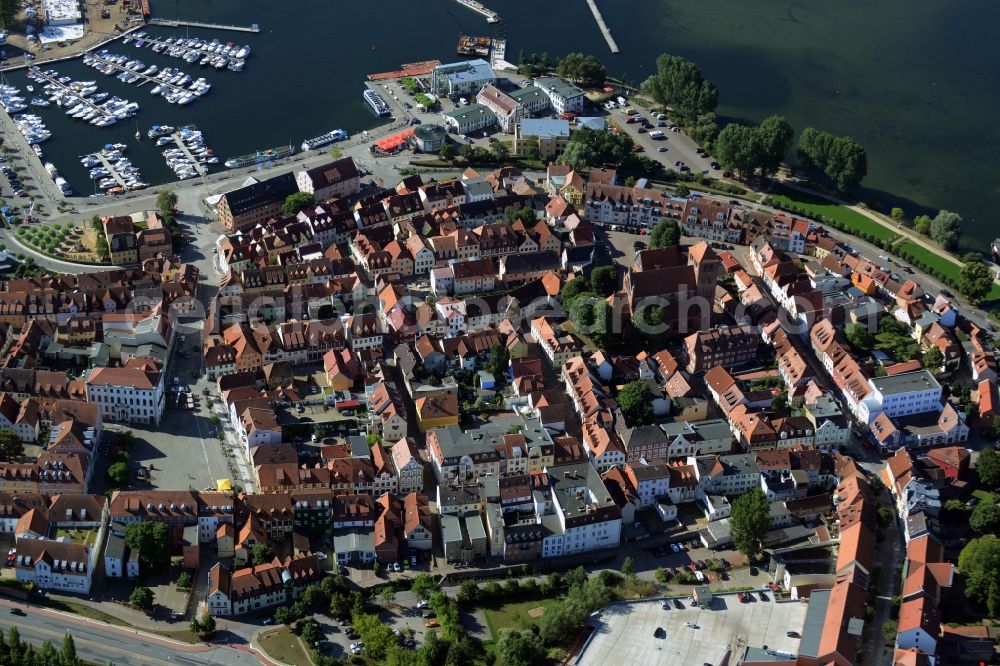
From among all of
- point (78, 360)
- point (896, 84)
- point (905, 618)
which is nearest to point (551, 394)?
point (905, 618)

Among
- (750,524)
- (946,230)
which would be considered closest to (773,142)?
(946,230)

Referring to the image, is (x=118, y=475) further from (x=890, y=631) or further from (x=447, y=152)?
(x=447, y=152)

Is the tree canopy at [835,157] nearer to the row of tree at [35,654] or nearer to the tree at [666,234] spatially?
the tree at [666,234]

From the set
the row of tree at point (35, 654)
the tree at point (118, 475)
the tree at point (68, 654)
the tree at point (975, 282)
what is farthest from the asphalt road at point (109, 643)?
the tree at point (975, 282)

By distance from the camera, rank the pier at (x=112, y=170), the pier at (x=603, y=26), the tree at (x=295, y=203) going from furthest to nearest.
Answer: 1. the pier at (x=603, y=26)
2. the pier at (x=112, y=170)
3. the tree at (x=295, y=203)

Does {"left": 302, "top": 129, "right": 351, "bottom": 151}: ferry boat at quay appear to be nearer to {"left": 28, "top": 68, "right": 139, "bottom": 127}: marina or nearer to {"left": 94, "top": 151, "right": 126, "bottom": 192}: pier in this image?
{"left": 94, "top": 151, "right": 126, "bottom": 192}: pier

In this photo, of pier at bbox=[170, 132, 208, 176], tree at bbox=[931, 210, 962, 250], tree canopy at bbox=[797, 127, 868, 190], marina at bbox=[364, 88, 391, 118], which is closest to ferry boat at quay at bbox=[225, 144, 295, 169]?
pier at bbox=[170, 132, 208, 176]
